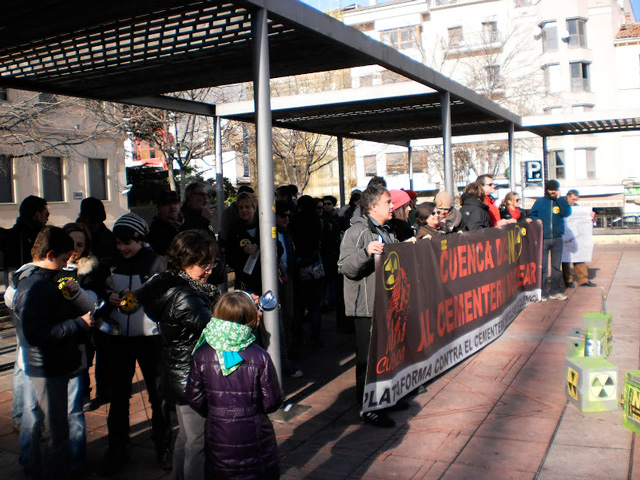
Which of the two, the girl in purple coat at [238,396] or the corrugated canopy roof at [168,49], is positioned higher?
the corrugated canopy roof at [168,49]

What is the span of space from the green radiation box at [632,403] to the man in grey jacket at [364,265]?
5.71 feet

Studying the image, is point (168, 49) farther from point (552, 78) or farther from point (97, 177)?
point (552, 78)

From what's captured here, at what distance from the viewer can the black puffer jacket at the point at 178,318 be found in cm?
345

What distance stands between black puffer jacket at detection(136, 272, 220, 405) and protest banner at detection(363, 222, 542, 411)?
1.74m

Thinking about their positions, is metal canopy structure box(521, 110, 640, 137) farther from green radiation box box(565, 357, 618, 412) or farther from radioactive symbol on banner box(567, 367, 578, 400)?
green radiation box box(565, 357, 618, 412)

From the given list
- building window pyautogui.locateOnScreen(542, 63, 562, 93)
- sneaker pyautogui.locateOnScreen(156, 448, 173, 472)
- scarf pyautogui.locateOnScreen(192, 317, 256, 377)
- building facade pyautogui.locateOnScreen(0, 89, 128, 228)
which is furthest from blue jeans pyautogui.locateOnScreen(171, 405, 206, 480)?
building window pyautogui.locateOnScreen(542, 63, 562, 93)

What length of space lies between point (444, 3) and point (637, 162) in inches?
759

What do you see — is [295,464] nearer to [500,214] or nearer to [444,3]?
[500,214]

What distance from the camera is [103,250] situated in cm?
548

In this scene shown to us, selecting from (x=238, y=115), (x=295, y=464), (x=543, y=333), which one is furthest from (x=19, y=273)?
(x=543, y=333)

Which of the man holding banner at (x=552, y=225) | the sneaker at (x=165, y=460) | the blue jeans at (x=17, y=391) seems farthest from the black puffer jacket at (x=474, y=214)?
the blue jeans at (x=17, y=391)

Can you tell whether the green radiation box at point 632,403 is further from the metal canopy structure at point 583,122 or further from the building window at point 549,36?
the building window at point 549,36

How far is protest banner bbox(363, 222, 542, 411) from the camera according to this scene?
4992 mm

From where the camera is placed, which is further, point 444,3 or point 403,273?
point 444,3
